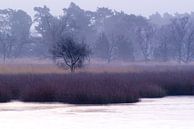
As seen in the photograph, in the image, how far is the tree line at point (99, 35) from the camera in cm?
8106

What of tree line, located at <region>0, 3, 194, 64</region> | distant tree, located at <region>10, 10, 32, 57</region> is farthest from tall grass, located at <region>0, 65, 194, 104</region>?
distant tree, located at <region>10, 10, 32, 57</region>

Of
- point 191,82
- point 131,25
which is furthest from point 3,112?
point 131,25

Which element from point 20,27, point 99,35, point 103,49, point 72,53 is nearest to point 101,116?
point 72,53

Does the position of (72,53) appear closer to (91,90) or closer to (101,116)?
(91,90)

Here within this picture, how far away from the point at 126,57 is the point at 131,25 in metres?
15.0

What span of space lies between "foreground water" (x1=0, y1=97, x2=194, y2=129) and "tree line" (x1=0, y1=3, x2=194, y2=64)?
138 ft

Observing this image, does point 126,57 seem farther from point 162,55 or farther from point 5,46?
point 5,46

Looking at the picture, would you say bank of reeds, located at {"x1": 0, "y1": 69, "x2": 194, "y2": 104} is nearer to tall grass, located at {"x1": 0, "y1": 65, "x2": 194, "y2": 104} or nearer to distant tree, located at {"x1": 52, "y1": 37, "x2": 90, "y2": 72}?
tall grass, located at {"x1": 0, "y1": 65, "x2": 194, "y2": 104}

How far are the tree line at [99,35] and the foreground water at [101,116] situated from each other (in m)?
42.2

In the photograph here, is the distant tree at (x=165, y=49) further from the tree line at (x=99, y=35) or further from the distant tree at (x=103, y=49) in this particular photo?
the distant tree at (x=103, y=49)

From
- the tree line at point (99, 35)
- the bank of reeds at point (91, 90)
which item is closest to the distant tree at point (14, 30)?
the tree line at point (99, 35)

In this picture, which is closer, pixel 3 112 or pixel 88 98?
pixel 3 112

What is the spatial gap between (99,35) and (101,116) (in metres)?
67.5

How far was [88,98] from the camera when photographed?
29.6 meters
